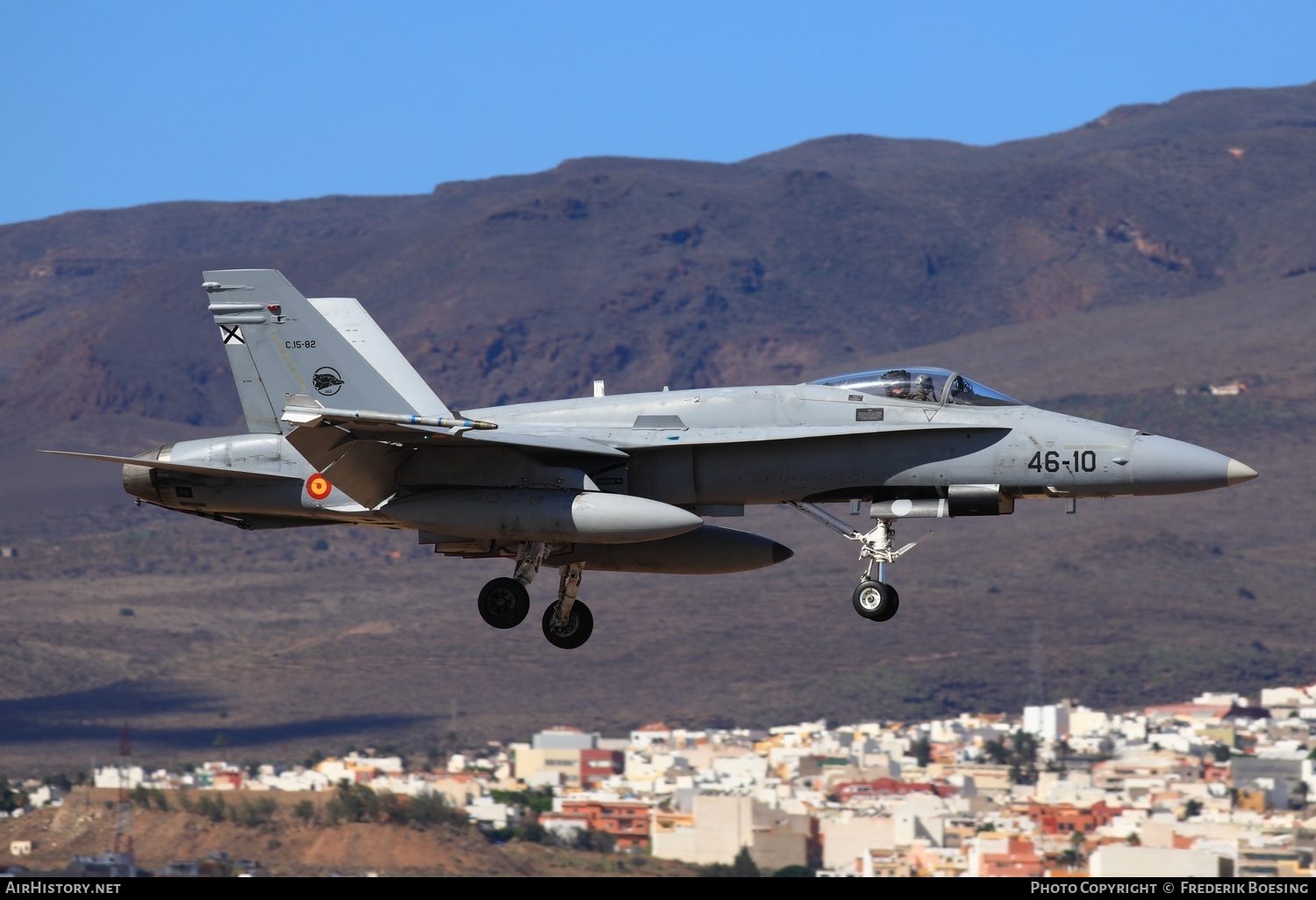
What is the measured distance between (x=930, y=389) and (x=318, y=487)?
8790 mm

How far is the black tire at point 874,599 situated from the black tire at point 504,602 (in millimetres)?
4755

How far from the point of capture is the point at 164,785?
124 m

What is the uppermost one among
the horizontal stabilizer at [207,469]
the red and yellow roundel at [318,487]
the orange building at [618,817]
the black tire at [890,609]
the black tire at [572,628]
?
the horizontal stabilizer at [207,469]

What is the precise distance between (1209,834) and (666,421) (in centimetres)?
6996

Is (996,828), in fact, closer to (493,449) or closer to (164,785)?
(164,785)

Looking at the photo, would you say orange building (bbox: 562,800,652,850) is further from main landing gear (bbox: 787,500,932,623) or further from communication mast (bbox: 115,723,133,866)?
main landing gear (bbox: 787,500,932,623)

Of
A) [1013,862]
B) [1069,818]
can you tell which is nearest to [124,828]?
[1013,862]

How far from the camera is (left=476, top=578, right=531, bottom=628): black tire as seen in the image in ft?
94.4

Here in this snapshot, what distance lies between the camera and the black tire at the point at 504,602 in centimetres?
2877

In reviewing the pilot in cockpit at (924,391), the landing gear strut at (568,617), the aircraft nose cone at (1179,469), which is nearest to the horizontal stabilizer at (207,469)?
the landing gear strut at (568,617)

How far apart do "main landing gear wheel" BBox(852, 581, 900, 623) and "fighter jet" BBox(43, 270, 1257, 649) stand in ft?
0.12

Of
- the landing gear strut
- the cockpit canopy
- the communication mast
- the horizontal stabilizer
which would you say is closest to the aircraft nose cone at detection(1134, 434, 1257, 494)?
the cockpit canopy

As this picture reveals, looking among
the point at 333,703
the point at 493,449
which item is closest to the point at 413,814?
the point at 493,449

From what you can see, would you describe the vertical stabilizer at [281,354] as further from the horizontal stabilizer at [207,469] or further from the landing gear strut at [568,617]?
the landing gear strut at [568,617]
